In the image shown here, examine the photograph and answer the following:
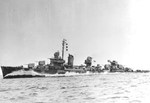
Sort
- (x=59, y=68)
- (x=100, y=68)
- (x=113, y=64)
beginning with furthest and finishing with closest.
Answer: (x=113, y=64)
(x=100, y=68)
(x=59, y=68)

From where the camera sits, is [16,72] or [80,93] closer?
[80,93]

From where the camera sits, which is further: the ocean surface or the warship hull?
the warship hull

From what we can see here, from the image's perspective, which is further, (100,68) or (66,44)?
(100,68)

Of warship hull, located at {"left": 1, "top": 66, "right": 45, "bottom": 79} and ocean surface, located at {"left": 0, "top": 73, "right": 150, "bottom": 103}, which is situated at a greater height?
warship hull, located at {"left": 1, "top": 66, "right": 45, "bottom": 79}

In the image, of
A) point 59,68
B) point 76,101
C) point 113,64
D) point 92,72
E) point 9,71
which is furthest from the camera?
point 113,64

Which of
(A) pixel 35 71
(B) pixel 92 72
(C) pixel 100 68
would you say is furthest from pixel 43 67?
(C) pixel 100 68

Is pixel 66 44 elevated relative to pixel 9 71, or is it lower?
elevated

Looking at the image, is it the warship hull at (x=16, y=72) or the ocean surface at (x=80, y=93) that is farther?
the warship hull at (x=16, y=72)

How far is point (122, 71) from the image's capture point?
175 m

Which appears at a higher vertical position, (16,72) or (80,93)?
(16,72)

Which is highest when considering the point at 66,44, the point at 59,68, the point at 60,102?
the point at 66,44

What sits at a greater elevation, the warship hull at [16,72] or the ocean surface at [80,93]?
the warship hull at [16,72]

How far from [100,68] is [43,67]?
49657mm

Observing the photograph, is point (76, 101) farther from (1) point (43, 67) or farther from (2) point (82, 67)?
(2) point (82, 67)
